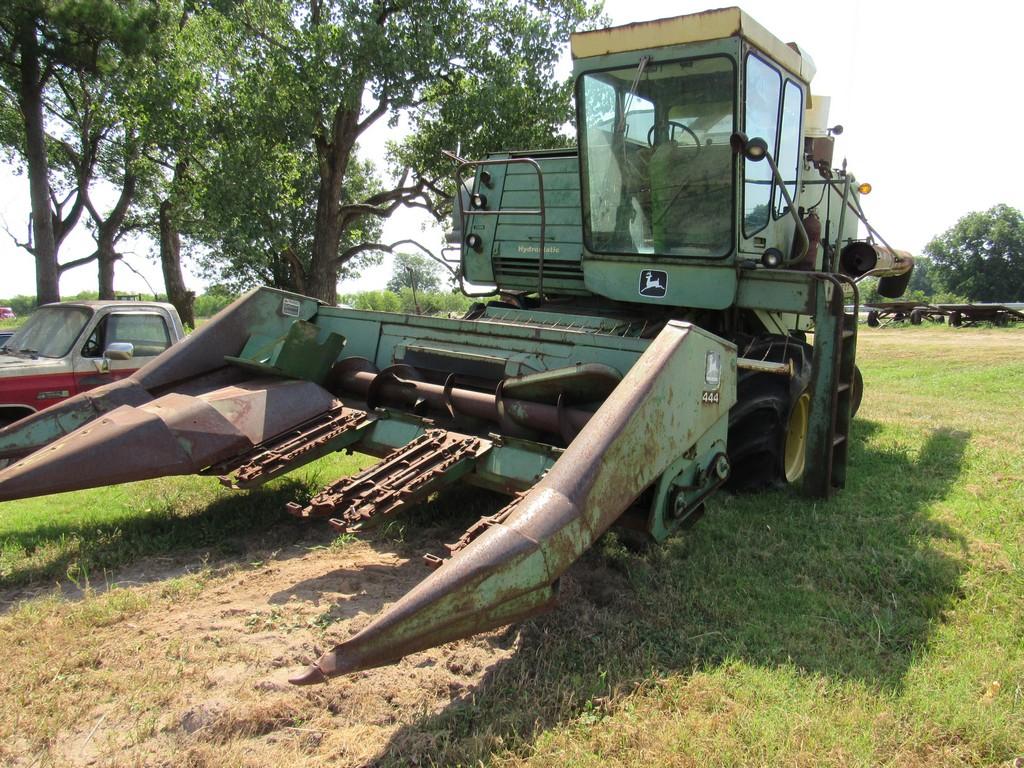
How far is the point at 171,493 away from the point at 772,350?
409 centimetres

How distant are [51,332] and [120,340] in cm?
60

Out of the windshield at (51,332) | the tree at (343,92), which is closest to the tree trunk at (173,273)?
the tree at (343,92)

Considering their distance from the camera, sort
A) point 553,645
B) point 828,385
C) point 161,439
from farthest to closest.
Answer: point 828,385 < point 161,439 < point 553,645

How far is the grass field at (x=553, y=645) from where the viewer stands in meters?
2.32

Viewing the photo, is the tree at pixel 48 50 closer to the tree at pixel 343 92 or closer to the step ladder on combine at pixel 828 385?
the tree at pixel 343 92

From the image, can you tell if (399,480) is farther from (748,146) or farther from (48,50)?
(48,50)

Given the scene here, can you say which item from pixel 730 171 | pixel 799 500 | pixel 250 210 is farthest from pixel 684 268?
pixel 250 210

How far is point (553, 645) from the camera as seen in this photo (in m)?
2.89

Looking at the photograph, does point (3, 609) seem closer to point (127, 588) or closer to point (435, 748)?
point (127, 588)

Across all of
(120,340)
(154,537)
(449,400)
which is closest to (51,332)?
(120,340)

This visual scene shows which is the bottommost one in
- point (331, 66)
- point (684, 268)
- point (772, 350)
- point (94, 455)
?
point (94, 455)

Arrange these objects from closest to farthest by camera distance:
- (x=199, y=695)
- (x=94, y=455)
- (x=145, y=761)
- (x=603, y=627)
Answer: (x=145, y=761), (x=199, y=695), (x=603, y=627), (x=94, y=455)

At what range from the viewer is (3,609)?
3.25m

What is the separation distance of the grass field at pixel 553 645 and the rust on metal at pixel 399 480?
0.38m
